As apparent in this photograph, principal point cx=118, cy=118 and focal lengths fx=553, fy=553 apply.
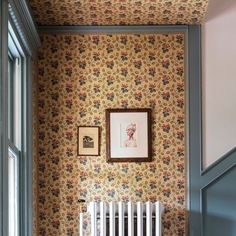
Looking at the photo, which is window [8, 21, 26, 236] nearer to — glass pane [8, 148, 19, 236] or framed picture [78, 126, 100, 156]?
glass pane [8, 148, 19, 236]

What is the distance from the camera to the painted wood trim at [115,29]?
14.5ft

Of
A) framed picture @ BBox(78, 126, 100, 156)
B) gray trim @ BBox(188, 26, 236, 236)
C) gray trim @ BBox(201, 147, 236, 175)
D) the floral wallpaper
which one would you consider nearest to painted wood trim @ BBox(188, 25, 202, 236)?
gray trim @ BBox(188, 26, 236, 236)

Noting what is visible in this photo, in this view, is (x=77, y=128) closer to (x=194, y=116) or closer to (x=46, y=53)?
(x=46, y=53)

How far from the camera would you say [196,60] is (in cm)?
440

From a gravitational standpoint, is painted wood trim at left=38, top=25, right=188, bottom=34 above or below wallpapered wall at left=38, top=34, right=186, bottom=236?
above

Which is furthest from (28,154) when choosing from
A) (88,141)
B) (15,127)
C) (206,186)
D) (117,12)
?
(206,186)

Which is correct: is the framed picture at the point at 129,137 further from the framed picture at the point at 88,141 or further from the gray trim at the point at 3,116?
the gray trim at the point at 3,116

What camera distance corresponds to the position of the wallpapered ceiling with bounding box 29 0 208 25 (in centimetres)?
394

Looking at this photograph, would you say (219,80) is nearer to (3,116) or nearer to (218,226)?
(218,226)

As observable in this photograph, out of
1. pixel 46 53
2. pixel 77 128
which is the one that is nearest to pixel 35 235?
pixel 77 128

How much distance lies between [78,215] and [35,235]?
388 millimetres

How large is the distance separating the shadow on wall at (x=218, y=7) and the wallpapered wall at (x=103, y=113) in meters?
0.32

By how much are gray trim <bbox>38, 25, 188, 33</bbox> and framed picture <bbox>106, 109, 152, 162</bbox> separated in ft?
2.12

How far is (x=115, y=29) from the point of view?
444cm
